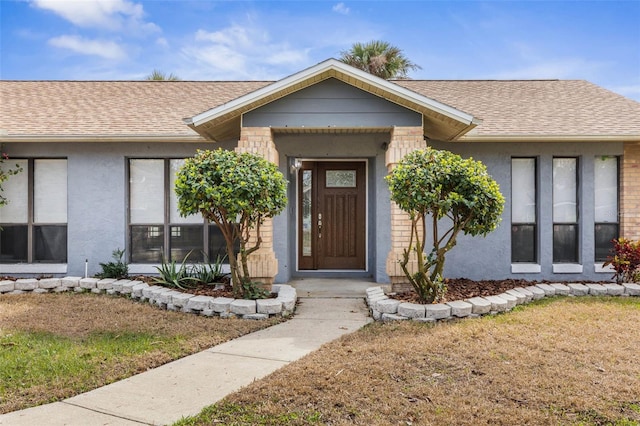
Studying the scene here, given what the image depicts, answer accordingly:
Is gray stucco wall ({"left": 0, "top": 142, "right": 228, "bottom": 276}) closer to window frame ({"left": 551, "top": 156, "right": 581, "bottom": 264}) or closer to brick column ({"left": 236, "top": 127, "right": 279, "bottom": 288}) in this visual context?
brick column ({"left": 236, "top": 127, "right": 279, "bottom": 288})

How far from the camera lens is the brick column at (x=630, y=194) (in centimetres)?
919

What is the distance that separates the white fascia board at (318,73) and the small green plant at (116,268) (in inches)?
135

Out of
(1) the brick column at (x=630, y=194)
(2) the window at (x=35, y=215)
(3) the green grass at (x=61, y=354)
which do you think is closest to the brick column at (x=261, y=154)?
(3) the green grass at (x=61, y=354)

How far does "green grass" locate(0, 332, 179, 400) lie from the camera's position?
4.22 metres

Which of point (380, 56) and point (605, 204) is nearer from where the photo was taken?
point (605, 204)

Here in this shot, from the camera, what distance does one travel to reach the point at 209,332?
5852 mm

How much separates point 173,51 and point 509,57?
12.9 meters

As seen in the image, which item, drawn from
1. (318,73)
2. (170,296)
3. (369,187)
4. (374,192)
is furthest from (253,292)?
(369,187)

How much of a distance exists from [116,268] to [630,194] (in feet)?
34.2

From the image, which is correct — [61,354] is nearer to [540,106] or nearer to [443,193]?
[443,193]

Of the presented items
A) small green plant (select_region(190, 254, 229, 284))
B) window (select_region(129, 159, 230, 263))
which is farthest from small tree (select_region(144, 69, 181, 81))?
small green plant (select_region(190, 254, 229, 284))

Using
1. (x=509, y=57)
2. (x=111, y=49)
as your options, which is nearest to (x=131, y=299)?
(x=111, y=49)

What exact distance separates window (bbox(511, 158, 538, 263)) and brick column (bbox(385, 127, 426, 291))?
2.71 metres

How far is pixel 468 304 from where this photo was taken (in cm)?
659
